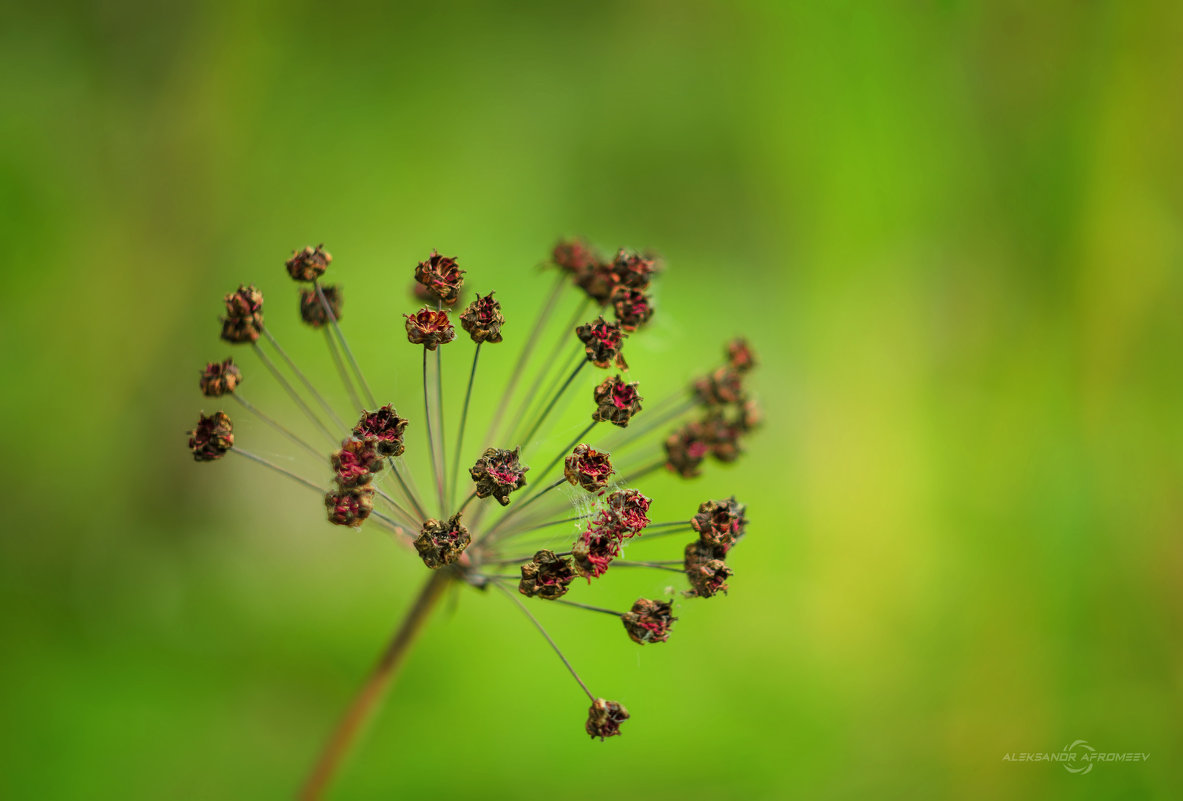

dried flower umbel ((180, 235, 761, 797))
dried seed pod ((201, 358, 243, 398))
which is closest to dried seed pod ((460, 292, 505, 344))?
dried flower umbel ((180, 235, 761, 797))

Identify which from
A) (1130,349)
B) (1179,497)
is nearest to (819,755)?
(1179,497)

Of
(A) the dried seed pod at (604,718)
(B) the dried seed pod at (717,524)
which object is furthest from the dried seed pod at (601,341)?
(A) the dried seed pod at (604,718)

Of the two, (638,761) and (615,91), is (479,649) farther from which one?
(615,91)

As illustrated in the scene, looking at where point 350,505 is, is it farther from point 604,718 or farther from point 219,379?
point 604,718

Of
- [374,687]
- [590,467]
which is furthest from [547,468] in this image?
[374,687]

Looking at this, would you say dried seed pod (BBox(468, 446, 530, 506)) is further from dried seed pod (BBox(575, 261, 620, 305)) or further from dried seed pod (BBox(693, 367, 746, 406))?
dried seed pod (BBox(693, 367, 746, 406))

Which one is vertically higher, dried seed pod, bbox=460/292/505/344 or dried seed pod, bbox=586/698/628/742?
dried seed pod, bbox=460/292/505/344

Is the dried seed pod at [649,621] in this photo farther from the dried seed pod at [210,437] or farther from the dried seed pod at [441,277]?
the dried seed pod at [210,437]
